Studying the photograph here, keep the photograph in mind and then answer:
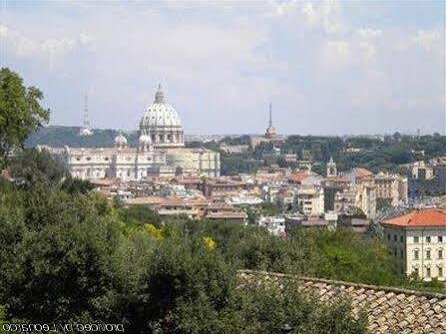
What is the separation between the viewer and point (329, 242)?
2166cm

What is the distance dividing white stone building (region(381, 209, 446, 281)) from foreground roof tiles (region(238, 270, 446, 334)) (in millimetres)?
35390

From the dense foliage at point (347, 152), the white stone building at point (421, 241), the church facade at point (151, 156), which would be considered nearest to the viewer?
the white stone building at point (421, 241)

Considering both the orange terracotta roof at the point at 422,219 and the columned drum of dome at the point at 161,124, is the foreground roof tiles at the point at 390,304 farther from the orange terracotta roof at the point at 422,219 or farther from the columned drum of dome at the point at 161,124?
the columned drum of dome at the point at 161,124

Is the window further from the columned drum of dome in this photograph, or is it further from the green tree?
the columned drum of dome

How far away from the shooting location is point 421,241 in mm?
44219

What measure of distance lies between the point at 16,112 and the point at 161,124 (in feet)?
418

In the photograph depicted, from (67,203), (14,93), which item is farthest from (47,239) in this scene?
(14,93)

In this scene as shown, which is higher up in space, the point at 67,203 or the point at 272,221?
the point at 67,203

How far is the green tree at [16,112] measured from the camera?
1917cm

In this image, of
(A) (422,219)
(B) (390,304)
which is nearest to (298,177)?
(A) (422,219)

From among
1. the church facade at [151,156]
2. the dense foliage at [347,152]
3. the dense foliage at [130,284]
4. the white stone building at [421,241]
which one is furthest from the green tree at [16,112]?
the dense foliage at [347,152]

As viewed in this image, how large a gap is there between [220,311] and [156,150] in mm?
135267

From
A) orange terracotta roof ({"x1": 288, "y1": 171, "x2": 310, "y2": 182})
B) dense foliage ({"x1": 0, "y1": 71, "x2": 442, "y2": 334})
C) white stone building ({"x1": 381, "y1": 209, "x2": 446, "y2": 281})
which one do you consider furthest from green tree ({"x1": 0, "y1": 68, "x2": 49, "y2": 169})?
orange terracotta roof ({"x1": 288, "y1": 171, "x2": 310, "y2": 182})

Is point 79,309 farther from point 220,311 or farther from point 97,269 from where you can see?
point 220,311
